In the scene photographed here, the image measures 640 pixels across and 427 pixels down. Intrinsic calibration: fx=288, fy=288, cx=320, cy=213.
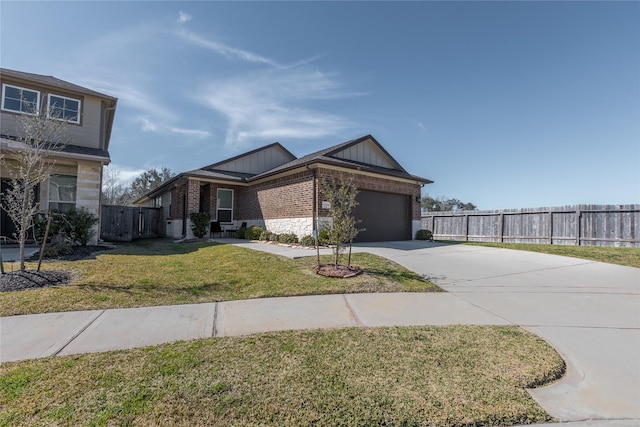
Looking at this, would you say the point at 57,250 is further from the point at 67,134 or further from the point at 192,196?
the point at 192,196

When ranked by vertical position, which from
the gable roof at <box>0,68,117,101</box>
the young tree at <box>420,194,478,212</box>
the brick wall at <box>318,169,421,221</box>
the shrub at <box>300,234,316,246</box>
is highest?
the gable roof at <box>0,68,117,101</box>

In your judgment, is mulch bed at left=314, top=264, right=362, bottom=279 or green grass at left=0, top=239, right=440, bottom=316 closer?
green grass at left=0, top=239, right=440, bottom=316

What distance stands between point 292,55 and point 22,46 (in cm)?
826

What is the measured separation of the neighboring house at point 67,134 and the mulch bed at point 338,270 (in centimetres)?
928

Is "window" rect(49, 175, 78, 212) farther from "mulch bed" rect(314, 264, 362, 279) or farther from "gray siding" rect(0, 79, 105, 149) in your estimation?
"mulch bed" rect(314, 264, 362, 279)

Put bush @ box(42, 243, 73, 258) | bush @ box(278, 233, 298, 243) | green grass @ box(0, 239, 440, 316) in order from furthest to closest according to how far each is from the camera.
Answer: bush @ box(278, 233, 298, 243) < bush @ box(42, 243, 73, 258) < green grass @ box(0, 239, 440, 316)

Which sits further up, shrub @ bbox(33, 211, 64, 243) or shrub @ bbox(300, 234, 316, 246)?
shrub @ bbox(33, 211, 64, 243)

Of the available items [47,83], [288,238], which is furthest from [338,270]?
[47,83]

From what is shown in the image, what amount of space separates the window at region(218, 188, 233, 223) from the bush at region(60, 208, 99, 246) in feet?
22.3

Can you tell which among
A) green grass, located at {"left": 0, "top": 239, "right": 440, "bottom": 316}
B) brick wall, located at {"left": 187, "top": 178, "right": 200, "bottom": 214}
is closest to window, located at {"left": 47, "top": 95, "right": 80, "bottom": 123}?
brick wall, located at {"left": 187, "top": 178, "right": 200, "bottom": 214}

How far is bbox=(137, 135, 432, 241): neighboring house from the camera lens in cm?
1190

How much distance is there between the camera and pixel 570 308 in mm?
4719

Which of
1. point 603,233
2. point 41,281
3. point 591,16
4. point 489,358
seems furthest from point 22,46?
point 603,233

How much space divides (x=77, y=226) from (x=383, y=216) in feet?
38.4
